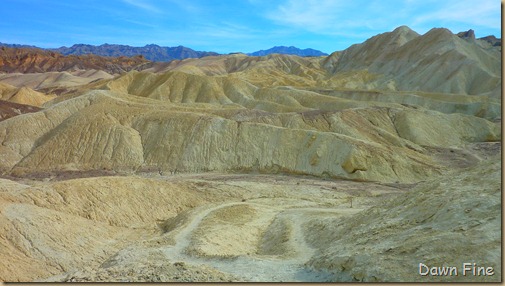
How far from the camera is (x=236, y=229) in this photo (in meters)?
20.8

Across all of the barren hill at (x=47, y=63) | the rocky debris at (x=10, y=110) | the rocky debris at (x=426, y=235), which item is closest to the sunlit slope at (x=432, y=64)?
the rocky debris at (x=10, y=110)

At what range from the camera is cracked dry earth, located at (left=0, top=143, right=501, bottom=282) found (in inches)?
472

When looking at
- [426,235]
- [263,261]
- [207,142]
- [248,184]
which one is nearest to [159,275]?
[263,261]

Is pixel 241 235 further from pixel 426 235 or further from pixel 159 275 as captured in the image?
pixel 426 235

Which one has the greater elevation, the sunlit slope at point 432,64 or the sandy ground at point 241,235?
the sunlit slope at point 432,64

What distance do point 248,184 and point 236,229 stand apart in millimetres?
10767

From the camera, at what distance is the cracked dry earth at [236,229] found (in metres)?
12.0

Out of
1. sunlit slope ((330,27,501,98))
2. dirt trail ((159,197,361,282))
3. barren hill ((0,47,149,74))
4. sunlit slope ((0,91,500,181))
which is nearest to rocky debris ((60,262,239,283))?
dirt trail ((159,197,361,282))

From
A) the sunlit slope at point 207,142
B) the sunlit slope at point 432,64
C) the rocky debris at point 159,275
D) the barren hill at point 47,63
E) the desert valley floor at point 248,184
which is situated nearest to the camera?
the rocky debris at point 159,275

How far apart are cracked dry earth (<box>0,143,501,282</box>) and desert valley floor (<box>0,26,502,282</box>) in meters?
0.08

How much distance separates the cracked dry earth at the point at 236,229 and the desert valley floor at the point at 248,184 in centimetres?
8

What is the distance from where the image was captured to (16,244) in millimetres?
17328

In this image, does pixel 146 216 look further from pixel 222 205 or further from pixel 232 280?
pixel 232 280

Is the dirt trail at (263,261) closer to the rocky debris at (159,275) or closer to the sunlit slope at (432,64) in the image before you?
the rocky debris at (159,275)
